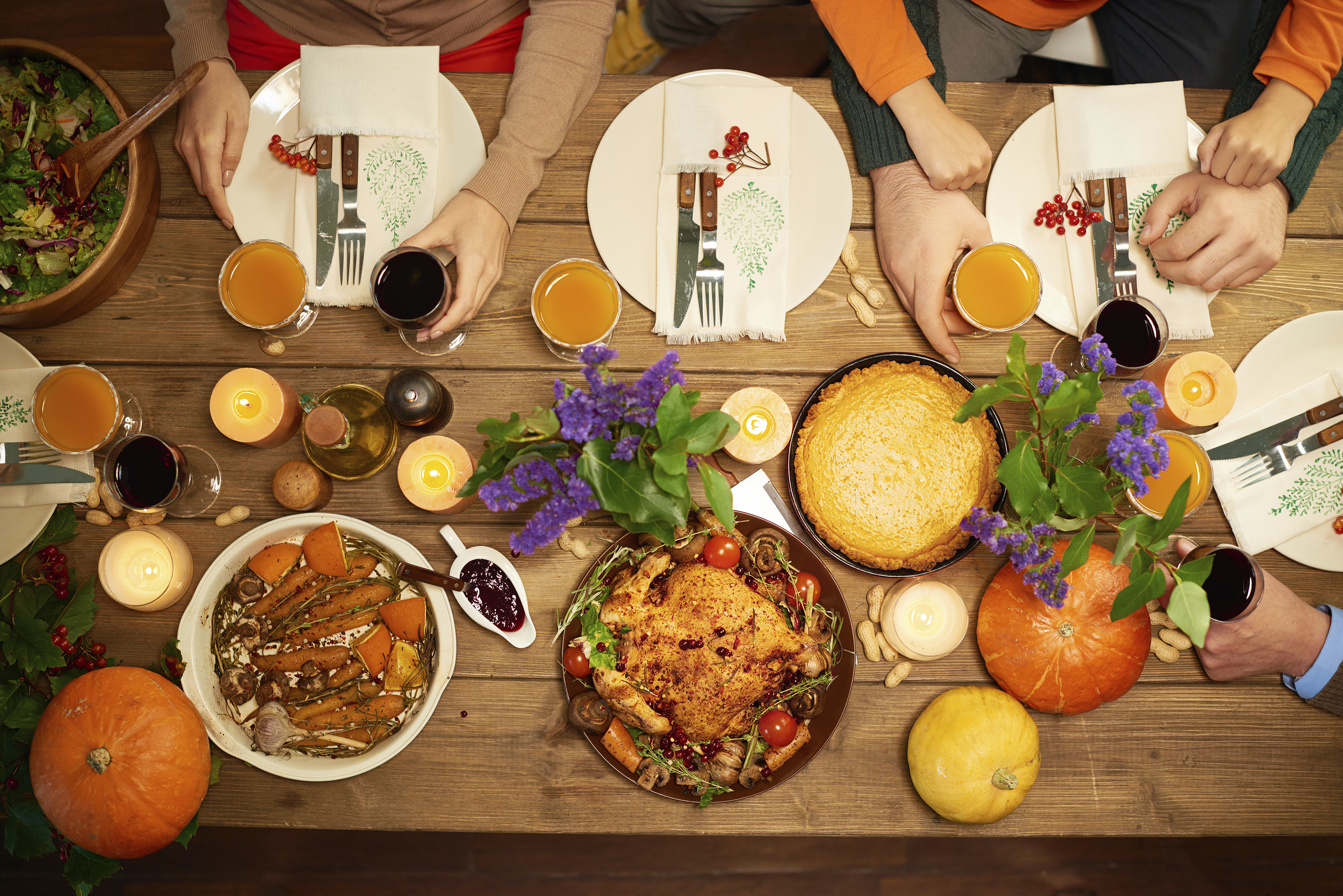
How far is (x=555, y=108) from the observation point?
1292mm

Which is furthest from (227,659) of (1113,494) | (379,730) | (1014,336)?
(1113,494)

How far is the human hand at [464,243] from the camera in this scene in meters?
1.25

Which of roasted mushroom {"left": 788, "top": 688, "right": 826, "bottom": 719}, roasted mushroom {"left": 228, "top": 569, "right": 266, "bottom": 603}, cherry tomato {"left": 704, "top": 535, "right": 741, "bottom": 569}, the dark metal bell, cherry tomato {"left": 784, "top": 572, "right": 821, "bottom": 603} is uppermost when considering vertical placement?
the dark metal bell

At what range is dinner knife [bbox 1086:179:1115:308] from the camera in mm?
1301

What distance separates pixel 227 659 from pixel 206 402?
479 millimetres

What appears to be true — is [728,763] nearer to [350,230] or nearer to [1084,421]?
[1084,421]

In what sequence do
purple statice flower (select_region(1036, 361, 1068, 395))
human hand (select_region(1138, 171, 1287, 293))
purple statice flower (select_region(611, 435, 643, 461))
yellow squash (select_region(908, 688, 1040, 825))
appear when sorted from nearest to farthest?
purple statice flower (select_region(611, 435, 643, 461))
purple statice flower (select_region(1036, 361, 1068, 395))
yellow squash (select_region(908, 688, 1040, 825))
human hand (select_region(1138, 171, 1287, 293))

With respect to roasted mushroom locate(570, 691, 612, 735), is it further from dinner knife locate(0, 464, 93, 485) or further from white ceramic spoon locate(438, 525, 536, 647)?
Answer: dinner knife locate(0, 464, 93, 485)

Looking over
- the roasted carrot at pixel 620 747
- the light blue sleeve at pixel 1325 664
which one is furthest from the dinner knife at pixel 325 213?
the light blue sleeve at pixel 1325 664

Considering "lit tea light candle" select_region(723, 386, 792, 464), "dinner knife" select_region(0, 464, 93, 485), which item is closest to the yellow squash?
"lit tea light candle" select_region(723, 386, 792, 464)

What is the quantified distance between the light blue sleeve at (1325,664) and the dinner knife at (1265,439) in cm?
31

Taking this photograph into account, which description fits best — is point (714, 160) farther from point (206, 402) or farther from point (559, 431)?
point (206, 402)

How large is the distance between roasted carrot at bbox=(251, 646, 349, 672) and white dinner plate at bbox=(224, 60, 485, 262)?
2.45ft

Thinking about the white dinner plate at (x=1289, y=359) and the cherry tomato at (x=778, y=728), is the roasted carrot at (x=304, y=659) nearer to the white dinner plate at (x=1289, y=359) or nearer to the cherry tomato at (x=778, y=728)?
the cherry tomato at (x=778, y=728)
